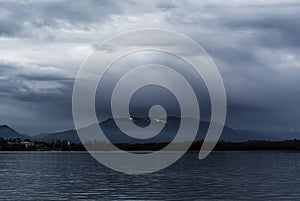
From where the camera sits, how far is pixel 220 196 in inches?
2682

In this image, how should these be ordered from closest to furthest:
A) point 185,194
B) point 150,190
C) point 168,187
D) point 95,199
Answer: point 95,199 < point 185,194 < point 150,190 < point 168,187

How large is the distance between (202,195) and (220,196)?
2280 mm

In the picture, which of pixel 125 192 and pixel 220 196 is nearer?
pixel 220 196

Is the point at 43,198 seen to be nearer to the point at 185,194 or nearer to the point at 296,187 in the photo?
the point at 185,194

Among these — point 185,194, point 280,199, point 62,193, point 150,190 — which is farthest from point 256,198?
point 62,193

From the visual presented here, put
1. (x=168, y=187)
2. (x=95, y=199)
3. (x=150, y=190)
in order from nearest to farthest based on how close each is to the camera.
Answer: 1. (x=95, y=199)
2. (x=150, y=190)
3. (x=168, y=187)

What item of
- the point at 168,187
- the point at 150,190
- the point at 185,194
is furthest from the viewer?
the point at 168,187

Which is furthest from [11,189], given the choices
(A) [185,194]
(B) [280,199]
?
(B) [280,199]

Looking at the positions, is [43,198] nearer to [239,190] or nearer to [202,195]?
[202,195]

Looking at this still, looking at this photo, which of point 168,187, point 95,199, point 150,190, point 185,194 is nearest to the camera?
point 95,199

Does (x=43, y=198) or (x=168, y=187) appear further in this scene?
(x=168, y=187)

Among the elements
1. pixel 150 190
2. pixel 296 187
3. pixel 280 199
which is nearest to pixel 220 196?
pixel 280 199

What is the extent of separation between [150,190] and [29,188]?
1690 cm

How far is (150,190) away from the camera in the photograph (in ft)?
251
